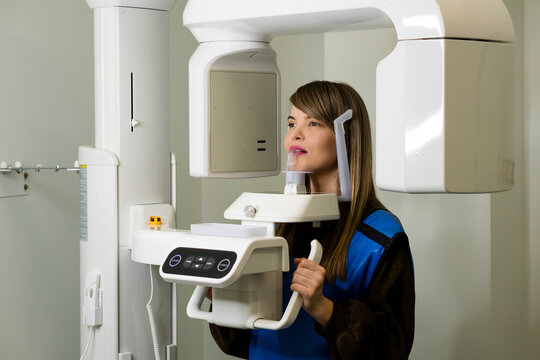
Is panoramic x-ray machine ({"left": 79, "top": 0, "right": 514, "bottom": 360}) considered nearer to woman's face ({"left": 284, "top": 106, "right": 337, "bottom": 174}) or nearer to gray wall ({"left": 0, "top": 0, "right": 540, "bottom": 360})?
woman's face ({"left": 284, "top": 106, "right": 337, "bottom": 174})

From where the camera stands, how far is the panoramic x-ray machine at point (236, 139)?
1273mm

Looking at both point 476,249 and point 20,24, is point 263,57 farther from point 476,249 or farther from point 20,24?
point 476,249

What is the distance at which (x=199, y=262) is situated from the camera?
1.39 m

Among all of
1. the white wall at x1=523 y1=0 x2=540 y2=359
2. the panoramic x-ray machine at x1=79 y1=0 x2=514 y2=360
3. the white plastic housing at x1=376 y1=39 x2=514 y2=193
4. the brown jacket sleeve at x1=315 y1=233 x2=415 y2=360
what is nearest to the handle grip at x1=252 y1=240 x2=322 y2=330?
the panoramic x-ray machine at x1=79 y1=0 x2=514 y2=360

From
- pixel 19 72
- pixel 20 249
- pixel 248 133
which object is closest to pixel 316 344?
pixel 248 133

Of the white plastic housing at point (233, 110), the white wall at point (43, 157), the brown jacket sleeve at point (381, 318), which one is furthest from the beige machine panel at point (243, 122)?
the white wall at point (43, 157)

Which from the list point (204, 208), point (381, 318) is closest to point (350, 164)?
point (381, 318)

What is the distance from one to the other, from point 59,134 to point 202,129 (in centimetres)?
86

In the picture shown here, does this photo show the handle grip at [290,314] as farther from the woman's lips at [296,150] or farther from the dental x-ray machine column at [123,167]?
the dental x-ray machine column at [123,167]

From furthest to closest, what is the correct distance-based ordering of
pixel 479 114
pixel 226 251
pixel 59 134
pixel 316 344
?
pixel 59 134 < pixel 316 344 < pixel 226 251 < pixel 479 114

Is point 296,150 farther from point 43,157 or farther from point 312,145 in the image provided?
point 43,157

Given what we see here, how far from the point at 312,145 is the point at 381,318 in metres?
0.44

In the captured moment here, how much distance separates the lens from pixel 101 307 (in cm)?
178

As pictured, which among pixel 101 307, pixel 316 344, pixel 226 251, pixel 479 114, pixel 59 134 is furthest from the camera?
pixel 59 134
